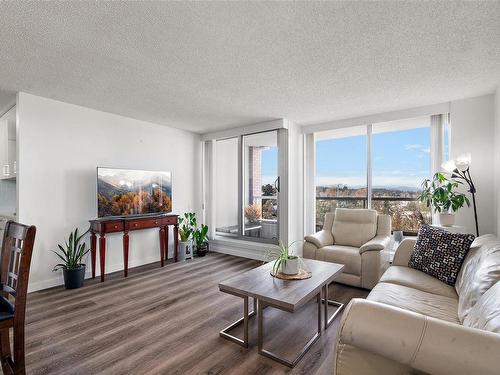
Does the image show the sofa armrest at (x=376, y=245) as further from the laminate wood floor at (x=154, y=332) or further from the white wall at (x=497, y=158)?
the white wall at (x=497, y=158)

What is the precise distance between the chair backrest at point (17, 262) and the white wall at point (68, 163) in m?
1.87

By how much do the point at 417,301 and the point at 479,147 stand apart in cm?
256

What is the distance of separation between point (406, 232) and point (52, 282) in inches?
196

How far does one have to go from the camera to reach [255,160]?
502 cm

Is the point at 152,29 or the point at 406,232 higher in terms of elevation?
the point at 152,29

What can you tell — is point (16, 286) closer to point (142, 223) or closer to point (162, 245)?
point (142, 223)

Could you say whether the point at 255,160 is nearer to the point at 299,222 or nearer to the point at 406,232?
the point at 299,222

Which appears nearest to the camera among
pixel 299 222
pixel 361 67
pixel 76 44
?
pixel 76 44

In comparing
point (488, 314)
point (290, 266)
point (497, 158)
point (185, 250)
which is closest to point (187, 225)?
point (185, 250)

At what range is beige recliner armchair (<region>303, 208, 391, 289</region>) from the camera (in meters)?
3.13

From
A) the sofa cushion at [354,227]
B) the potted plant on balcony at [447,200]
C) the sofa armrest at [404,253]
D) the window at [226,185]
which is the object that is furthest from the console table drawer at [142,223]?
the potted plant on balcony at [447,200]

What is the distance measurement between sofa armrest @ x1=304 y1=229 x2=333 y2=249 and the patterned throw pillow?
1.19 m

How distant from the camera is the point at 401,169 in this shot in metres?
4.15

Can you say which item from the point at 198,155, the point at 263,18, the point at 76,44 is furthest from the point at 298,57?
the point at 198,155
